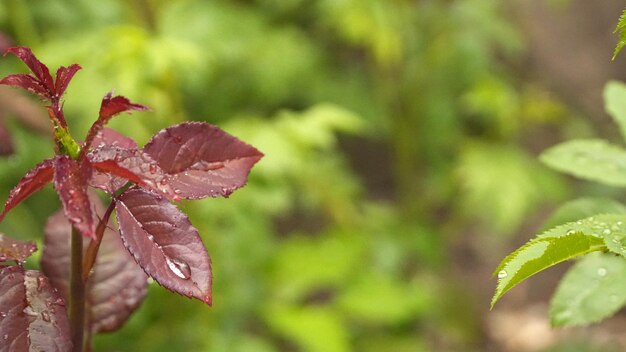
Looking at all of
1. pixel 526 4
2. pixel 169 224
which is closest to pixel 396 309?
pixel 169 224

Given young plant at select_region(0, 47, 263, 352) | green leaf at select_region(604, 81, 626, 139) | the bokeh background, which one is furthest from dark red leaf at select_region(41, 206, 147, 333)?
green leaf at select_region(604, 81, 626, 139)

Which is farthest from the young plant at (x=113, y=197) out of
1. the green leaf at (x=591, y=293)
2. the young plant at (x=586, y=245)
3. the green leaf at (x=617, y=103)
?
the green leaf at (x=617, y=103)

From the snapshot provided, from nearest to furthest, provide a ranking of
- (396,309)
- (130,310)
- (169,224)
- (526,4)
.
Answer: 1. (169,224)
2. (130,310)
3. (396,309)
4. (526,4)

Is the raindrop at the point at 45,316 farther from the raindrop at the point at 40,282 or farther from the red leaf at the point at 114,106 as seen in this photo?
the red leaf at the point at 114,106

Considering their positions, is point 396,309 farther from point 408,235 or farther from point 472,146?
point 472,146

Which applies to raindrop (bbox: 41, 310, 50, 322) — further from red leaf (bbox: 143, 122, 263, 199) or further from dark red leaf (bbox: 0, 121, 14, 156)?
dark red leaf (bbox: 0, 121, 14, 156)

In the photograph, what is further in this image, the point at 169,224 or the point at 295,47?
the point at 295,47
